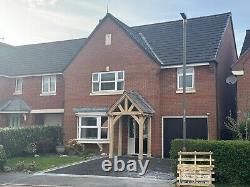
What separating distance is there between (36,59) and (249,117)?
19521 millimetres

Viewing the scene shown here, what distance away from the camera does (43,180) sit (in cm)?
1623

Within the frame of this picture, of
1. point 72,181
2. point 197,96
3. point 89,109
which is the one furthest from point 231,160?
point 89,109

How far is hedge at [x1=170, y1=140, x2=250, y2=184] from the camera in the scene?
14953 mm

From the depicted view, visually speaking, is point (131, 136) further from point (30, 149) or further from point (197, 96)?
point (30, 149)

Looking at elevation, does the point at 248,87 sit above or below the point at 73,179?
above

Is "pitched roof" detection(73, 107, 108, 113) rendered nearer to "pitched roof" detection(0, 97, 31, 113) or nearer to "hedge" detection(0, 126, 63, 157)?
"hedge" detection(0, 126, 63, 157)

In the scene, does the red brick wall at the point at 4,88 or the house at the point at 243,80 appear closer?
the house at the point at 243,80

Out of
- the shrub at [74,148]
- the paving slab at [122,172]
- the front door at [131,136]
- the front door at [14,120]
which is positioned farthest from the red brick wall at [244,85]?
the front door at [14,120]

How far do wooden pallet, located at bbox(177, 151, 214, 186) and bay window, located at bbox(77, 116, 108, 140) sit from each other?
10.9 meters

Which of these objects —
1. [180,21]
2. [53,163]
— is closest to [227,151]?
[53,163]

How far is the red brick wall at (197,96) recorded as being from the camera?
23.0 meters

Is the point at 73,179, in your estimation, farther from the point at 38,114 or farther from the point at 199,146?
the point at 38,114

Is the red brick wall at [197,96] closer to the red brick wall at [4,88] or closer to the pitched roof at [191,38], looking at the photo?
the pitched roof at [191,38]

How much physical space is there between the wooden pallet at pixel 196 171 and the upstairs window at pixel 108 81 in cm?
1109
